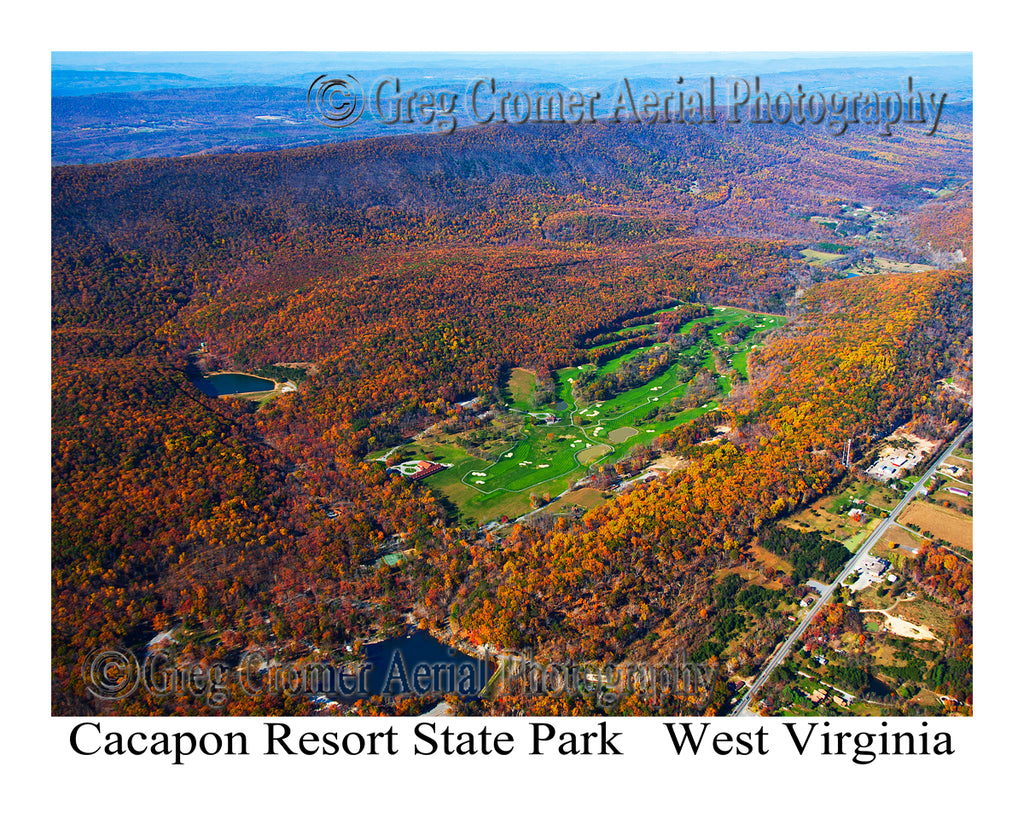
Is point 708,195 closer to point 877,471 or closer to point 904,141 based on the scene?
point 904,141

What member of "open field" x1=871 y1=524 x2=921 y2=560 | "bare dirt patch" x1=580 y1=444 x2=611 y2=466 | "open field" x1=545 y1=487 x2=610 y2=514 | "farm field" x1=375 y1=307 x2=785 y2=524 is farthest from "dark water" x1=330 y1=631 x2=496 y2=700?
"open field" x1=871 y1=524 x2=921 y2=560

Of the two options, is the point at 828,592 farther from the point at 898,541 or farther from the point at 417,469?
the point at 417,469

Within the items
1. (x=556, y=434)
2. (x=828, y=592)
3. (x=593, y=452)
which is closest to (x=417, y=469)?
(x=556, y=434)

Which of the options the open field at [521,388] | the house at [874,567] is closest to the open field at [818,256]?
the open field at [521,388]

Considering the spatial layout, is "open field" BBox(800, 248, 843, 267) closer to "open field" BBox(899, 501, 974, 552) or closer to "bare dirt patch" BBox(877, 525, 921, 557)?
"open field" BBox(899, 501, 974, 552)

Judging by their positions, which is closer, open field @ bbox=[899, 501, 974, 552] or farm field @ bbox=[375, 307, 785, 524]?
open field @ bbox=[899, 501, 974, 552]
